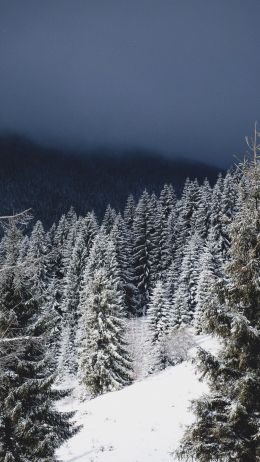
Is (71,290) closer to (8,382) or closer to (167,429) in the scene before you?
(167,429)

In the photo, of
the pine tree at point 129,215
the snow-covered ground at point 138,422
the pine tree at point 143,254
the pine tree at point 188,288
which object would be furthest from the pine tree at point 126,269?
the snow-covered ground at point 138,422

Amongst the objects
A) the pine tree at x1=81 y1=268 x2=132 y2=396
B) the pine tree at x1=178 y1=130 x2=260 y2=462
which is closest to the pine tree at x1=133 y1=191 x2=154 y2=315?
the pine tree at x1=81 y1=268 x2=132 y2=396

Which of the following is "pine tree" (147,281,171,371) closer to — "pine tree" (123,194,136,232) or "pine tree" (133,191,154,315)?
"pine tree" (133,191,154,315)

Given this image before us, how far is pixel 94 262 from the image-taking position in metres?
58.7

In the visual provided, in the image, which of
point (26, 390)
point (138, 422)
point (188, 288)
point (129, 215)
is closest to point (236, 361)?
point (26, 390)

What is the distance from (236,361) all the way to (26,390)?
634 cm

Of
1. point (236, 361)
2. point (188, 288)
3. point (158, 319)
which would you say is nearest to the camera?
point (236, 361)

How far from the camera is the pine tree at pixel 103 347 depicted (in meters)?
31.8

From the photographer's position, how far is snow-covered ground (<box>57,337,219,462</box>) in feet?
53.5

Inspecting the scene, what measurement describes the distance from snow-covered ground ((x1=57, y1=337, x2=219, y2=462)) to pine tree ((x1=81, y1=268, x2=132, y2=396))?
18.2 feet

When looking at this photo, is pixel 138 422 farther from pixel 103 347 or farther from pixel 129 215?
pixel 129 215

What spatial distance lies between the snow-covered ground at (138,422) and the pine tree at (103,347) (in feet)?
18.2

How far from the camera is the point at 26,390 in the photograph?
1130 centimetres

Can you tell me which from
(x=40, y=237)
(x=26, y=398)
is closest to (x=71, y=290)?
(x=40, y=237)
